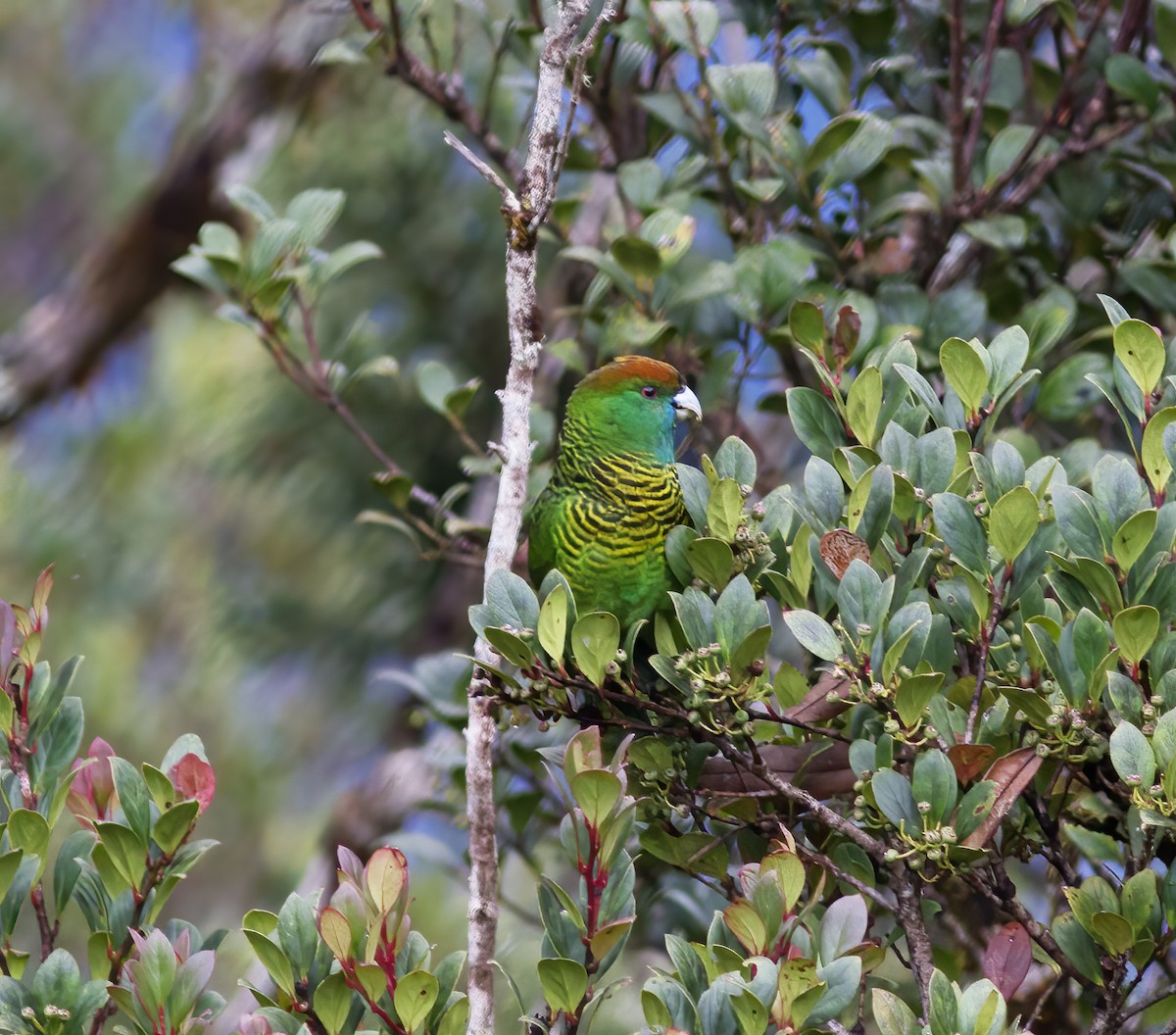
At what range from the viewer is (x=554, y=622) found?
139cm

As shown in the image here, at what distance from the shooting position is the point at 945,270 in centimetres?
256

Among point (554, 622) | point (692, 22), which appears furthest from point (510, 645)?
point (692, 22)

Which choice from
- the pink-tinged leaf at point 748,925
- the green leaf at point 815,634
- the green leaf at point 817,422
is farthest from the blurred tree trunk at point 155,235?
the pink-tinged leaf at point 748,925

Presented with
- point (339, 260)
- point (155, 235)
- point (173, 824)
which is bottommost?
point (155, 235)

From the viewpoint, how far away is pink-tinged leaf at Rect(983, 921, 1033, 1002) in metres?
1.29

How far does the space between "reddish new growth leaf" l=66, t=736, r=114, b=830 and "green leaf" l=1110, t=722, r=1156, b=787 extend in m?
1.18

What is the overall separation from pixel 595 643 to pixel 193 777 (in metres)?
0.51

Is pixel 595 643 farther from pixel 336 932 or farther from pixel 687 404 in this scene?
pixel 687 404

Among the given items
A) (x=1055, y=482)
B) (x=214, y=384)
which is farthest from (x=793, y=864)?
(x=214, y=384)

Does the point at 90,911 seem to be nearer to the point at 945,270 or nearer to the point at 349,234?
the point at 945,270

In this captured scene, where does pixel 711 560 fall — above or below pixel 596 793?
above

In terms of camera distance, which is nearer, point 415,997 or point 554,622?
point 415,997

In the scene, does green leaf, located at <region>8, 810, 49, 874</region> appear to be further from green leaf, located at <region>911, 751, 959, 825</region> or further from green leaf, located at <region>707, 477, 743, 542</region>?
green leaf, located at <region>911, 751, 959, 825</region>

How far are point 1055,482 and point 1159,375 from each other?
0.62 feet
